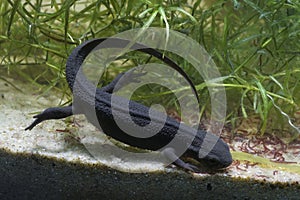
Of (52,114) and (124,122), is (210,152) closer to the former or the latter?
(124,122)

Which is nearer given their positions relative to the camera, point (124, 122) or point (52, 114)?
point (124, 122)

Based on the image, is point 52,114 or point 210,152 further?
point 52,114

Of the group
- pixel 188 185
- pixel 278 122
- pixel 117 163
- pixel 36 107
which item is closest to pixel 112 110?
pixel 117 163

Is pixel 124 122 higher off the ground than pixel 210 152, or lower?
higher

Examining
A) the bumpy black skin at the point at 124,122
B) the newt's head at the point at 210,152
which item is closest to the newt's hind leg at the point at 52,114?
the bumpy black skin at the point at 124,122

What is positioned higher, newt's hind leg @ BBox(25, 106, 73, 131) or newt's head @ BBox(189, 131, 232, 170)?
newt's hind leg @ BBox(25, 106, 73, 131)

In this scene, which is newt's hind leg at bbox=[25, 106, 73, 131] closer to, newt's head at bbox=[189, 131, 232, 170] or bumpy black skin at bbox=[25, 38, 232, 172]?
bumpy black skin at bbox=[25, 38, 232, 172]

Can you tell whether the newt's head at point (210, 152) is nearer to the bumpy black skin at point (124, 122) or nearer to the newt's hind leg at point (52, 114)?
the bumpy black skin at point (124, 122)

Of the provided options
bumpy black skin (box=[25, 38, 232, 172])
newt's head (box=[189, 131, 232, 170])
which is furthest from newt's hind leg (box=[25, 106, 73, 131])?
newt's head (box=[189, 131, 232, 170])

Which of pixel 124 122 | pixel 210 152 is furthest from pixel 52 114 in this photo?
pixel 210 152
